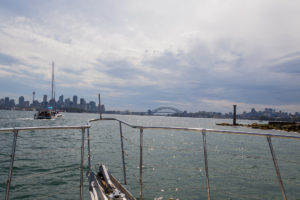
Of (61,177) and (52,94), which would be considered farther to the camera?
(52,94)

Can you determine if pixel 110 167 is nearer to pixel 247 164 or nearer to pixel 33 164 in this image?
pixel 33 164

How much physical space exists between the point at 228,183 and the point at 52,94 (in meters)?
53.3

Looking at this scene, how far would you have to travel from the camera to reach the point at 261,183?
7.34m

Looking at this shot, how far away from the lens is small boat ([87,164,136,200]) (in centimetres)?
298

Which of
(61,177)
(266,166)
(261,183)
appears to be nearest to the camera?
(61,177)

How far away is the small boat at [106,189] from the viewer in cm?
298

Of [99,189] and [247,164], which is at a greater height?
[99,189]

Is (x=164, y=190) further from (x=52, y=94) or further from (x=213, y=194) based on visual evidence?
(x=52, y=94)

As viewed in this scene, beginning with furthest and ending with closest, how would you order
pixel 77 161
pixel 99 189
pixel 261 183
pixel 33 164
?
pixel 77 161 → pixel 33 164 → pixel 261 183 → pixel 99 189

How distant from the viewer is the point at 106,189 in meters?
3.39

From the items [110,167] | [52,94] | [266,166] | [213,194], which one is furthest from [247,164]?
[52,94]

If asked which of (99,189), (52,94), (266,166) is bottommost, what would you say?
(266,166)

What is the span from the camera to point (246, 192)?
6355mm

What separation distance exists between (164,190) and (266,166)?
21.2ft
